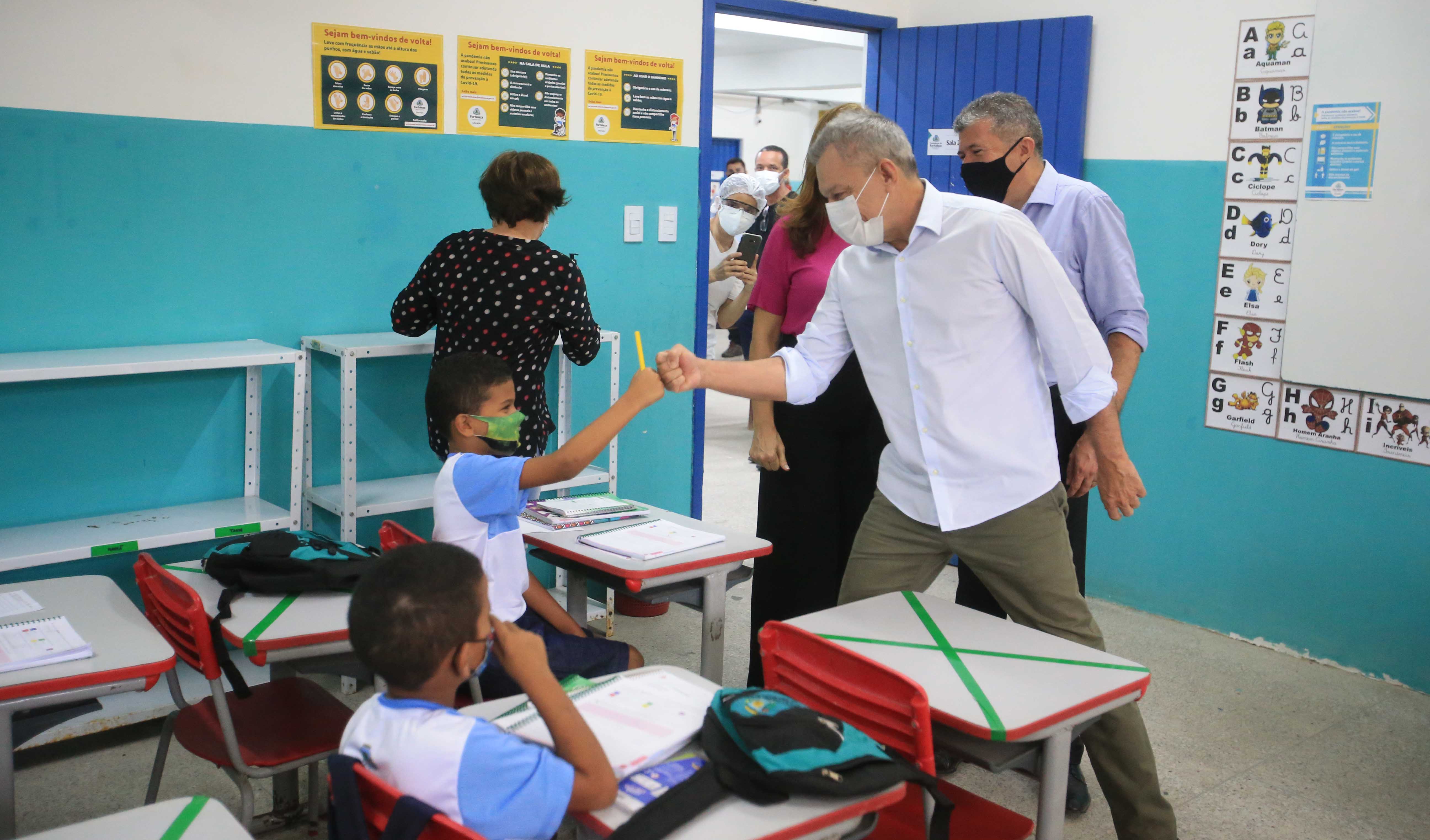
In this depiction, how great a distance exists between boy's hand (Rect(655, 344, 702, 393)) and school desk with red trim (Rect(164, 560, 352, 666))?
0.72 m

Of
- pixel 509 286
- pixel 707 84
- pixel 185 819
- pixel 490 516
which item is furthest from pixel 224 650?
pixel 707 84

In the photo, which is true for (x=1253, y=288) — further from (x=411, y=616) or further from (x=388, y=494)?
(x=411, y=616)

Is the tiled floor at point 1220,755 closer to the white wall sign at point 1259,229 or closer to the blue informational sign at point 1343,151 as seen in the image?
the white wall sign at point 1259,229

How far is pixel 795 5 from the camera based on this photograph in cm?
432

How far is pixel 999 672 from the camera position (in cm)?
174


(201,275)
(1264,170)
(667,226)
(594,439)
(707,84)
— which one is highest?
(707,84)

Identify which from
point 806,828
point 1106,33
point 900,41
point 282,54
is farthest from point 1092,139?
point 806,828

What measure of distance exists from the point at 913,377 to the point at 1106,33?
261 centimetres

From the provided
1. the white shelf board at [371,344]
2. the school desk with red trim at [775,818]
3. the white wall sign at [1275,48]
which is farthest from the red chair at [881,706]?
the white wall sign at [1275,48]

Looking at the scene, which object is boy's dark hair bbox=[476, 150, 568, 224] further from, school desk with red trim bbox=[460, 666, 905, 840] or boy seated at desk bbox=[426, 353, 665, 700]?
school desk with red trim bbox=[460, 666, 905, 840]

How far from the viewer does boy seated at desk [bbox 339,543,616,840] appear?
4.26 feet

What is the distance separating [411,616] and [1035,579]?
1.23 m

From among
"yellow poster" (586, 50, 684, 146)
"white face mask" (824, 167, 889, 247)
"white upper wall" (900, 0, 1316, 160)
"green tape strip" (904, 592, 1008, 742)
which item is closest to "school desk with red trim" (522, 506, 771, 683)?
"green tape strip" (904, 592, 1008, 742)

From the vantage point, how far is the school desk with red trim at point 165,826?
4.28 feet
